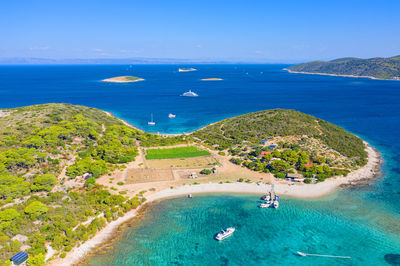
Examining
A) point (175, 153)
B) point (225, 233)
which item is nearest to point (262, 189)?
point (225, 233)

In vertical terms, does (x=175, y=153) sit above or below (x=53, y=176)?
below

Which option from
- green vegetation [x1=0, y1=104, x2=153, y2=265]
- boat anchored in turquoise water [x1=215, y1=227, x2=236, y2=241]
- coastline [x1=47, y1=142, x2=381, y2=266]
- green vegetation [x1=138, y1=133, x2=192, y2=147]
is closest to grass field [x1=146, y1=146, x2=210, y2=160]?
green vegetation [x1=138, y1=133, x2=192, y2=147]

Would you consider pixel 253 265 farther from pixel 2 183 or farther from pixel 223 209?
pixel 2 183

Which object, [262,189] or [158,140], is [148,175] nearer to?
[158,140]

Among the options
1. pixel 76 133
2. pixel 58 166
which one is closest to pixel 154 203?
pixel 58 166

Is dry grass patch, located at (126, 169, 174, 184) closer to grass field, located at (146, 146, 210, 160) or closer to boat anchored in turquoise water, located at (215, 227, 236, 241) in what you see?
grass field, located at (146, 146, 210, 160)
